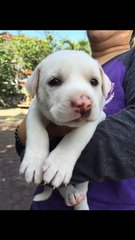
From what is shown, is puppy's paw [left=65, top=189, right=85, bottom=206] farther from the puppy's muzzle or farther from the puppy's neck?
the puppy's muzzle

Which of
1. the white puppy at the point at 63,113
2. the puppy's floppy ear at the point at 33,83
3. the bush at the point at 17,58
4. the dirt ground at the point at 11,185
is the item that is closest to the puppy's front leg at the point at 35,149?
the white puppy at the point at 63,113

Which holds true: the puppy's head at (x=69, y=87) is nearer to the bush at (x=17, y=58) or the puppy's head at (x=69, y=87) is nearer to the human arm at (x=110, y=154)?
the human arm at (x=110, y=154)

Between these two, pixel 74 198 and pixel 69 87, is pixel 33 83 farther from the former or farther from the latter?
pixel 74 198

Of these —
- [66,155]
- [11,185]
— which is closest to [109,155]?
[66,155]

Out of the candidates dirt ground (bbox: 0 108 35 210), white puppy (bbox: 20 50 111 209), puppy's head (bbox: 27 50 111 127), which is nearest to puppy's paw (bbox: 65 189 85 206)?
white puppy (bbox: 20 50 111 209)

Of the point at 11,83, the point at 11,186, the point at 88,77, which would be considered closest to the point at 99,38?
the point at 88,77
